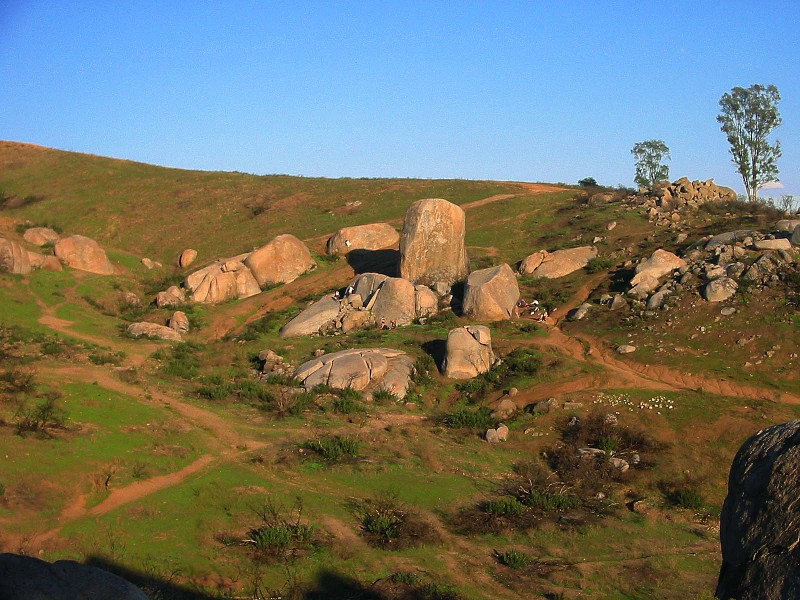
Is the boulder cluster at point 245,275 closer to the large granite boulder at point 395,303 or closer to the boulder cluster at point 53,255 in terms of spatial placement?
the boulder cluster at point 53,255

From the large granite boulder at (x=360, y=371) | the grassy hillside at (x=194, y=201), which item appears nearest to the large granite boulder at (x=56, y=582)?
the large granite boulder at (x=360, y=371)

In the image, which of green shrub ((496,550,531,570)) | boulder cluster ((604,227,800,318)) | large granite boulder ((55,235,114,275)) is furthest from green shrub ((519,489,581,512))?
large granite boulder ((55,235,114,275))

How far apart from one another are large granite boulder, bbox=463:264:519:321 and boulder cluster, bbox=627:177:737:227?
40.2 ft

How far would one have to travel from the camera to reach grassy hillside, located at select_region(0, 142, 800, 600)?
12.3 metres

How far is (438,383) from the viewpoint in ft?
79.3

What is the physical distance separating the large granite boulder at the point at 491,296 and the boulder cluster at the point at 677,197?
12.3m

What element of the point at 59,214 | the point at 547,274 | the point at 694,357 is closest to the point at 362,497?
the point at 694,357

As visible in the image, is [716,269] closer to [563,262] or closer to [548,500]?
[563,262]

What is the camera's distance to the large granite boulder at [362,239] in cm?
3925

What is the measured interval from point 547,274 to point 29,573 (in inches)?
1194

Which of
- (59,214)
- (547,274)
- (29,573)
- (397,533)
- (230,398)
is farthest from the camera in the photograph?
(59,214)

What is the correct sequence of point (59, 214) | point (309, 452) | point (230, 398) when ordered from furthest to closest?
point (59, 214), point (230, 398), point (309, 452)

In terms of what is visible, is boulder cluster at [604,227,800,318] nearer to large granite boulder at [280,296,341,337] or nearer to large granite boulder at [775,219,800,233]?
large granite boulder at [775,219,800,233]

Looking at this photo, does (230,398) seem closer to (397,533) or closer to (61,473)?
(61,473)
